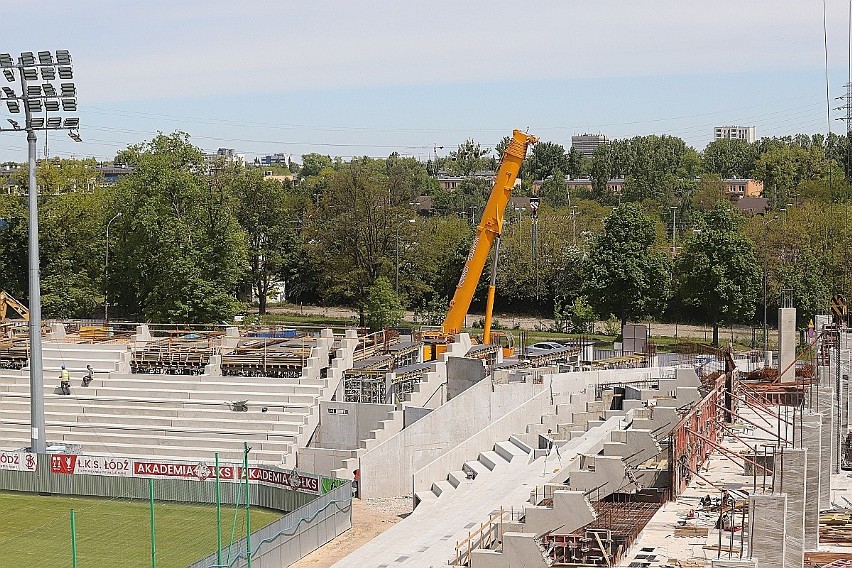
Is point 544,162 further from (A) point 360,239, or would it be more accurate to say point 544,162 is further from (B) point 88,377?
(B) point 88,377

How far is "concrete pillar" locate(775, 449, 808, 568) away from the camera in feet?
95.3

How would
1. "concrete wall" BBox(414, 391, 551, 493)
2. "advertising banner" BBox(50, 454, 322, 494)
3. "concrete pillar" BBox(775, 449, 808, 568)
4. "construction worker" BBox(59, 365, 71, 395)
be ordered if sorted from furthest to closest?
"construction worker" BBox(59, 365, 71, 395) < "concrete wall" BBox(414, 391, 551, 493) < "advertising banner" BBox(50, 454, 322, 494) < "concrete pillar" BBox(775, 449, 808, 568)

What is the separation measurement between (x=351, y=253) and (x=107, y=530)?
148 feet

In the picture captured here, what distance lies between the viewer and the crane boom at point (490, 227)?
2122 inches

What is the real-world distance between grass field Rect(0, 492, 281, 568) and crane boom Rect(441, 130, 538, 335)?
2000cm

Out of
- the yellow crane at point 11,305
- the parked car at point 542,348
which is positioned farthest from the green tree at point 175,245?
the parked car at point 542,348

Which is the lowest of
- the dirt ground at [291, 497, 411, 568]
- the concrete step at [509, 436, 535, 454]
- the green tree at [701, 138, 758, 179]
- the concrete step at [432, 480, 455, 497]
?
the dirt ground at [291, 497, 411, 568]

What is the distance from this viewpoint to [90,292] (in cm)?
7488

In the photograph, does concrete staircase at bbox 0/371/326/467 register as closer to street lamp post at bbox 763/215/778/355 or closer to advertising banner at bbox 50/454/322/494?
advertising banner at bbox 50/454/322/494

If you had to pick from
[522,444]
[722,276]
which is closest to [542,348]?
[722,276]

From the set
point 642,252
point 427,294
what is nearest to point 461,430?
point 642,252

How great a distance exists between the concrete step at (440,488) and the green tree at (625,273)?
35903mm

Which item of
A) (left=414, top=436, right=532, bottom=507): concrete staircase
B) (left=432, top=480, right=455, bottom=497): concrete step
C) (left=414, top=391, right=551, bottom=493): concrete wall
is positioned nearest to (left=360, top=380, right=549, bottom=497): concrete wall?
(left=414, top=391, right=551, bottom=493): concrete wall

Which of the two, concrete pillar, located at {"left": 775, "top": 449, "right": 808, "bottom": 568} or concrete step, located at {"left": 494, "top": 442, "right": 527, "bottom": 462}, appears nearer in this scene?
concrete pillar, located at {"left": 775, "top": 449, "right": 808, "bottom": 568}
